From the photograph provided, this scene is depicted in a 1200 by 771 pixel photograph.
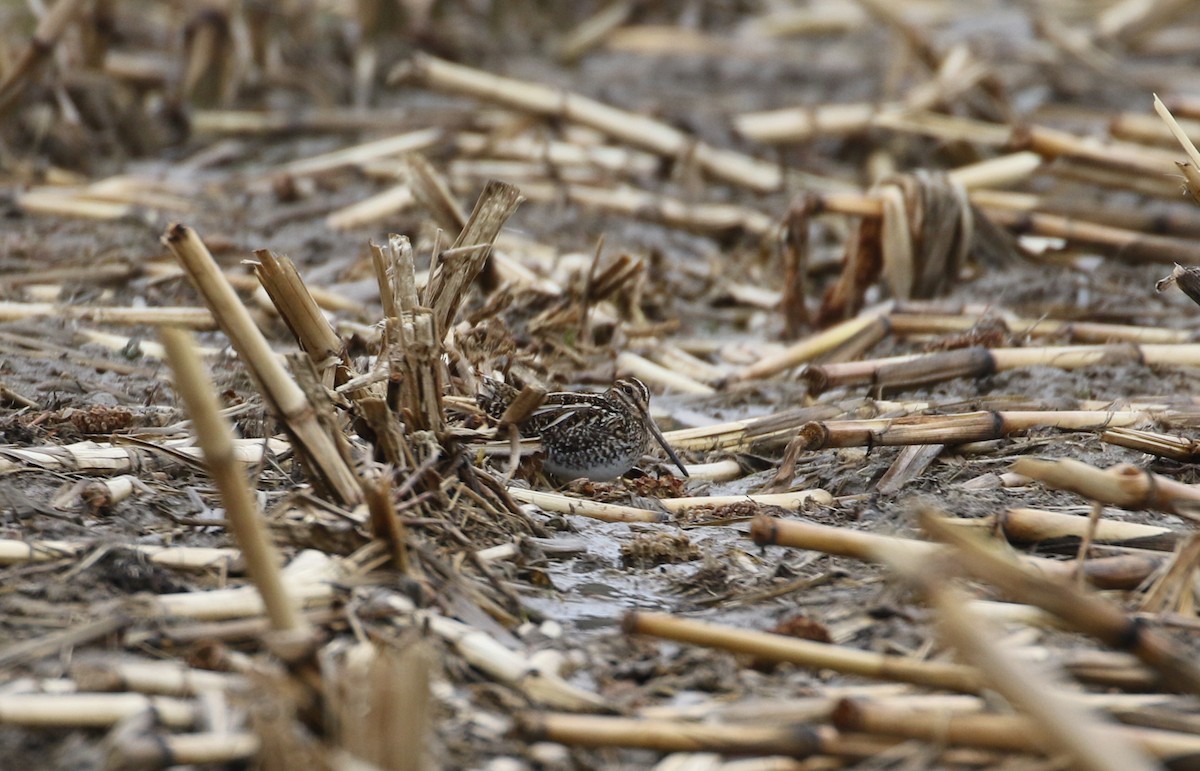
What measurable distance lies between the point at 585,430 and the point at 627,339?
1.71 m

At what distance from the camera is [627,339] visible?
5938mm

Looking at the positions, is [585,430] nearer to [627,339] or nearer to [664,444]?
[664,444]

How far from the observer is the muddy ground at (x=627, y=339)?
9.62 ft

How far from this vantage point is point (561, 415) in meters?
4.32

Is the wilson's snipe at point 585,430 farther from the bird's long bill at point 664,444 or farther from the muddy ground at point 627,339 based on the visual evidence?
the muddy ground at point 627,339

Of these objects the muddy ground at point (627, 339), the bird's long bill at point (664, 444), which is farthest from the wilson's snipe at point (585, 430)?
the muddy ground at point (627, 339)

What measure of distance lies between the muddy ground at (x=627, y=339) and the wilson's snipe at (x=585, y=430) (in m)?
0.10

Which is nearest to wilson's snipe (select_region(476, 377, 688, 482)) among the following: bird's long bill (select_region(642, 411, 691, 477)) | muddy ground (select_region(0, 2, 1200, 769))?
bird's long bill (select_region(642, 411, 691, 477))

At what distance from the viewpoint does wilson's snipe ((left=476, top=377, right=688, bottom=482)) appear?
167 inches

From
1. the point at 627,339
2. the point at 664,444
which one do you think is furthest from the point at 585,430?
the point at 627,339

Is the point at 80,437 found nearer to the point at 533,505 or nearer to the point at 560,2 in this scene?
the point at 533,505

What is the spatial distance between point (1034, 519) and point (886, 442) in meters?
0.80

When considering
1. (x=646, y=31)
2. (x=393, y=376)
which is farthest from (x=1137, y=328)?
(x=646, y=31)

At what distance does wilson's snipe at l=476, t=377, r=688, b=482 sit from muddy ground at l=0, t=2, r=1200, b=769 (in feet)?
0.34
